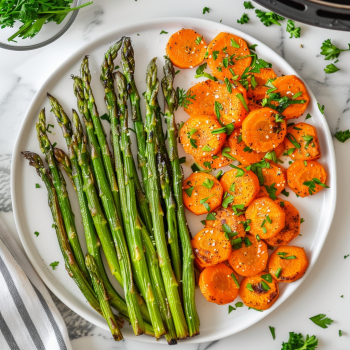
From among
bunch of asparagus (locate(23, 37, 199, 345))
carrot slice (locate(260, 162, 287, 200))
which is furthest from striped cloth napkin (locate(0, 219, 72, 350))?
carrot slice (locate(260, 162, 287, 200))

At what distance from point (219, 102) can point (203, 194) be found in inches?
24.5

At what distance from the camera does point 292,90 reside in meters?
2.37

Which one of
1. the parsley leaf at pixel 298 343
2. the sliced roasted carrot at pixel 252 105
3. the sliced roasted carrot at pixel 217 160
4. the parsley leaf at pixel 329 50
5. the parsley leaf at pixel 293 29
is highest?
the parsley leaf at pixel 293 29

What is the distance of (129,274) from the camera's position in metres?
2.35

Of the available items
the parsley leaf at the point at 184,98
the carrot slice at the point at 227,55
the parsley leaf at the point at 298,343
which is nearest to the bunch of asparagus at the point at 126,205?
the parsley leaf at the point at 184,98

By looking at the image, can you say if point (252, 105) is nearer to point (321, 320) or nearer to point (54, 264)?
point (321, 320)

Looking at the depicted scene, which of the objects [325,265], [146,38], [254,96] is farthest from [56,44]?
[325,265]

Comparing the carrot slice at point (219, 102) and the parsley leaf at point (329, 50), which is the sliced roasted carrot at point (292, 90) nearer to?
the carrot slice at point (219, 102)

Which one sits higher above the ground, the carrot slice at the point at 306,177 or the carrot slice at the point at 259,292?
the carrot slice at the point at 306,177

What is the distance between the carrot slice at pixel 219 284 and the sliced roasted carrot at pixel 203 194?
1.28 feet

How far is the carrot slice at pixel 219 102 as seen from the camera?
2373 millimetres

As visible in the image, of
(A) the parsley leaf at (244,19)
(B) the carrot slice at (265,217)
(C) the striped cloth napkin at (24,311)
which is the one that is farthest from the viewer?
(A) the parsley leaf at (244,19)

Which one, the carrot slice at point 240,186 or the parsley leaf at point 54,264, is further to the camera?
the parsley leaf at point 54,264

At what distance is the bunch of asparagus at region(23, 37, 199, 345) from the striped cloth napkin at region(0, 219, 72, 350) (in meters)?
0.30
